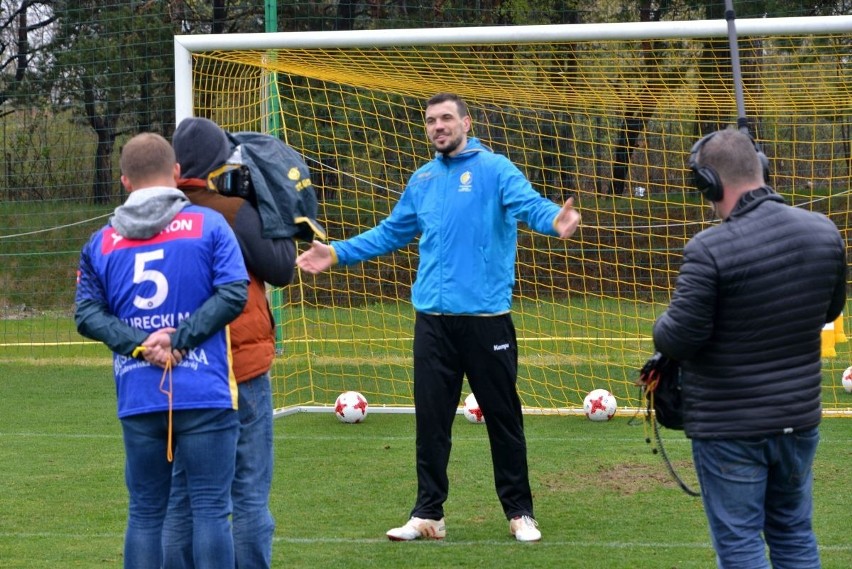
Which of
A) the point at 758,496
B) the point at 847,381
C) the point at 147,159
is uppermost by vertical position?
the point at 147,159

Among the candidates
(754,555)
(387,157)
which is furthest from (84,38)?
(754,555)

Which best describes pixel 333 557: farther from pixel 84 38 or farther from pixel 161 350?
pixel 84 38

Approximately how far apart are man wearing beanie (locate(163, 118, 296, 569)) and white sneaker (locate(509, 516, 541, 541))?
153 centimetres

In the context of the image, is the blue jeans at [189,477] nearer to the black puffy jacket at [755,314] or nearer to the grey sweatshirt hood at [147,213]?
the grey sweatshirt hood at [147,213]

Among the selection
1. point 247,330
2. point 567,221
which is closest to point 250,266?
point 247,330

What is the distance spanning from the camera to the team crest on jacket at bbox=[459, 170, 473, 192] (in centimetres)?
508

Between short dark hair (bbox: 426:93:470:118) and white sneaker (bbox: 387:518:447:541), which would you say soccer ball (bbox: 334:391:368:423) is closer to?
white sneaker (bbox: 387:518:447:541)

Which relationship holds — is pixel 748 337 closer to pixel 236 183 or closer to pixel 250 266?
pixel 250 266

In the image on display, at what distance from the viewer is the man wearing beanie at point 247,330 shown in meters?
3.76

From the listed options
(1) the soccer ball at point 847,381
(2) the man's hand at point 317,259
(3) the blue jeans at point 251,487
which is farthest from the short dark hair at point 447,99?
(1) the soccer ball at point 847,381

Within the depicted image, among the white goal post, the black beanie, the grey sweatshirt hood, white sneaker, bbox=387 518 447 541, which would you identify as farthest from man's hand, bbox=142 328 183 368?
the white goal post

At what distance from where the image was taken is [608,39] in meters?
7.26

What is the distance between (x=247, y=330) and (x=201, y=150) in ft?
2.07

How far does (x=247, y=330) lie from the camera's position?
149 inches
